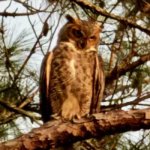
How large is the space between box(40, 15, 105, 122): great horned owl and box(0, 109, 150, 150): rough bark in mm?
1026

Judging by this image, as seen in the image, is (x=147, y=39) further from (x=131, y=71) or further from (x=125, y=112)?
(x=125, y=112)

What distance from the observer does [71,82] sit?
125 inches

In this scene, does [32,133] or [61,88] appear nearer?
[32,133]

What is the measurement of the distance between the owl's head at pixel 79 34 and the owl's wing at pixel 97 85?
0.16m

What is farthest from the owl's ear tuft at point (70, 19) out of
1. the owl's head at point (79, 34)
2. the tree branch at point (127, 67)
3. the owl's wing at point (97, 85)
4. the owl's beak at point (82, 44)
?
the tree branch at point (127, 67)

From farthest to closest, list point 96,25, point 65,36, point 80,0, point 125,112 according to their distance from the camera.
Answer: point 65,36 → point 96,25 → point 80,0 → point 125,112

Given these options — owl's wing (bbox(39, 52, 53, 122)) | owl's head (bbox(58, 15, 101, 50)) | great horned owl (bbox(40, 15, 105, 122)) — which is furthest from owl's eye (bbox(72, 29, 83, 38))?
owl's wing (bbox(39, 52, 53, 122))

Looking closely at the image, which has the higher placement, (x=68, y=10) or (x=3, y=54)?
(x=68, y=10)

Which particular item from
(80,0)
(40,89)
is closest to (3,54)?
(40,89)

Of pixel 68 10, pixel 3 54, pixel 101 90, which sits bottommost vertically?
pixel 101 90

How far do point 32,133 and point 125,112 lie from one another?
1.21 ft

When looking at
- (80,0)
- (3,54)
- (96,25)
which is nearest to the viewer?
(80,0)

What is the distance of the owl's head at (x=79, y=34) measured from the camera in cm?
344

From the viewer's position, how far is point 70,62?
10.5 feet
